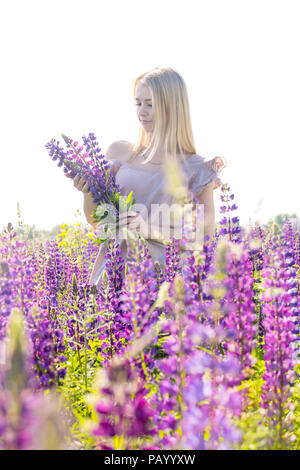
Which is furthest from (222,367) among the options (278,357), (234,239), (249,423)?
(234,239)

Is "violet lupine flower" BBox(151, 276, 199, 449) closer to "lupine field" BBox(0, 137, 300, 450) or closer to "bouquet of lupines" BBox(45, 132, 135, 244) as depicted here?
"lupine field" BBox(0, 137, 300, 450)

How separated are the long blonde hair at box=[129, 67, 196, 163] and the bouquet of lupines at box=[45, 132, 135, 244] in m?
1.08

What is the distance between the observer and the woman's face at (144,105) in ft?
16.5

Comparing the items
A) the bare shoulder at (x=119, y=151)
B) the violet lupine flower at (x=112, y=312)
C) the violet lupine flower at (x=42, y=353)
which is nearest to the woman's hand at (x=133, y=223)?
the violet lupine flower at (x=112, y=312)

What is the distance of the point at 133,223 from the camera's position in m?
4.12

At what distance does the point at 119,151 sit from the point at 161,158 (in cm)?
65

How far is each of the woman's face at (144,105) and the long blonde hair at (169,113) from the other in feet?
0.23

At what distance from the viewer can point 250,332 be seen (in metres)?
2.26

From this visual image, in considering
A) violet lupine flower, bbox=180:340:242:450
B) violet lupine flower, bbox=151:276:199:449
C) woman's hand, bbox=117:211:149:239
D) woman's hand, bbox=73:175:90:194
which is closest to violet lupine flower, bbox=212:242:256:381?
violet lupine flower, bbox=180:340:242:450

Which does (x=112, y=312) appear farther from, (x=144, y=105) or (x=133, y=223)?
(x=144, y=105)

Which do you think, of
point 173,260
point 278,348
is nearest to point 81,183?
point 173,260

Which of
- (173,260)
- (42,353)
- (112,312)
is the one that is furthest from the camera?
(173,260)

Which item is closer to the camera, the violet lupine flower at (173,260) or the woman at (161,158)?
the violet lupine flower at (173,260)

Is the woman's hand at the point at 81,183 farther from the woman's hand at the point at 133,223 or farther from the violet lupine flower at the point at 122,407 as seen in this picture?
the violet lupine flower at the point at 122,407
